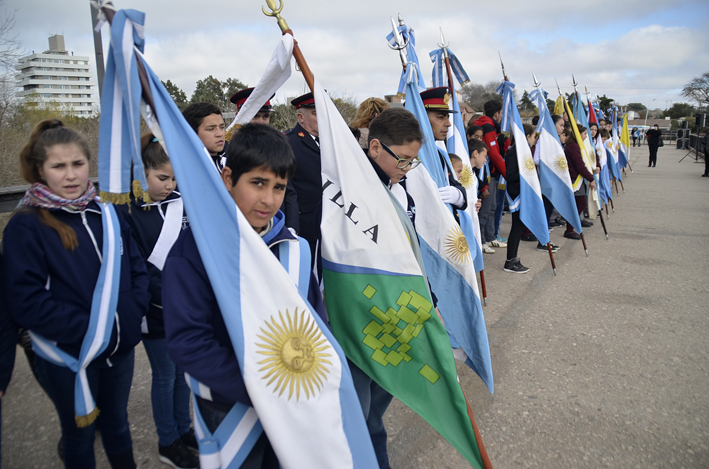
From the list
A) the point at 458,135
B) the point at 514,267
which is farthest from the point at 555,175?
the point at 458,135

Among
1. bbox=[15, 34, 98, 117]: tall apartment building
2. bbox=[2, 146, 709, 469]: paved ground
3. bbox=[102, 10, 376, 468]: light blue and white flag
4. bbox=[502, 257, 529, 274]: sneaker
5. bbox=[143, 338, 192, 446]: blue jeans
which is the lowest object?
bbox=[2, 146, 709, 469]: paved ground

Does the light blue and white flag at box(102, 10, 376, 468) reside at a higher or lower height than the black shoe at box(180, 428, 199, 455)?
higher

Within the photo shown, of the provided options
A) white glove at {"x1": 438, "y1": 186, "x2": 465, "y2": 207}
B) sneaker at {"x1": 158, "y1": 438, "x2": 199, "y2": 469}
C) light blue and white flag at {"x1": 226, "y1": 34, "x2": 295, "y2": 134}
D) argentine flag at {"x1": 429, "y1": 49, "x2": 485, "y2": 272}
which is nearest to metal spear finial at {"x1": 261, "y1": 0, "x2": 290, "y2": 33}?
light blue and white flag at {"x1": 226, "y1": 34, "x2": 295, "y2": 134}

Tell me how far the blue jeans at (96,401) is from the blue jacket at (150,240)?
0.68 feet

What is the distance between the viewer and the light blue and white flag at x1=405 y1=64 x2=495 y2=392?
2820 millimetres

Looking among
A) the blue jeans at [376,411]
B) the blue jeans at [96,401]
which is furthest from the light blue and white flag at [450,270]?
the blue jeans at [96,401]

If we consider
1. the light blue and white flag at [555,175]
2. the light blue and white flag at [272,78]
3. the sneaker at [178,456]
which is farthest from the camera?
the light blue and white flag at [555,175]

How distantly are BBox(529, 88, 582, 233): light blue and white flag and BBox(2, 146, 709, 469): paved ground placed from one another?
93 cm

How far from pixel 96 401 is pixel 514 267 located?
5.14 meters

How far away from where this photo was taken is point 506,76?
250 inches

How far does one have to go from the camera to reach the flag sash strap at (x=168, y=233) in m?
2.29

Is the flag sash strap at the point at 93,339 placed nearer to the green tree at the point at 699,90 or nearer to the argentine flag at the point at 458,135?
the argentine flag at the point at 458,135

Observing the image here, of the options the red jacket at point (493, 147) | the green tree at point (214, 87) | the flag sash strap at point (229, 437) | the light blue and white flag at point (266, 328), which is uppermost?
the green tree at point (214, 87)

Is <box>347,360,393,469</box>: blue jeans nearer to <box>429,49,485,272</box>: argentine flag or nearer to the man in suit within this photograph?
the man in suit
